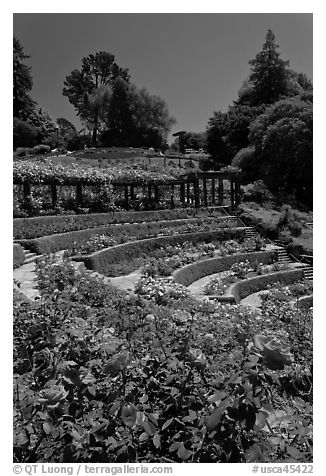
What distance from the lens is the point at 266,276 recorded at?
13.6 meters

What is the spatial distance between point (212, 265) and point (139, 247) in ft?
7.93

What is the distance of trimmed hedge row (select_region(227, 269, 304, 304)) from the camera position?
11.9 metres

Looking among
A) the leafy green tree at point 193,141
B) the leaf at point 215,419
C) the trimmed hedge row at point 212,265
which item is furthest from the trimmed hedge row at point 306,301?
the leafy green tree at point 193,141

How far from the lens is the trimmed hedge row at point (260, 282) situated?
11898mm

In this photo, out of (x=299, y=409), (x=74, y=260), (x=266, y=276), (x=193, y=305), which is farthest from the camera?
(x=266, y=276)

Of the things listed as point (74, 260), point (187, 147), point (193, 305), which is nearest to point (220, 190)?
point (74, 260)

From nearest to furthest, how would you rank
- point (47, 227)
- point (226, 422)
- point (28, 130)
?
point (226, 422) < point (47, 227) < point (28, 130)

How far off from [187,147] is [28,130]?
16616 mm

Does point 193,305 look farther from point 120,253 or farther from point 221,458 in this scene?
point 120,253

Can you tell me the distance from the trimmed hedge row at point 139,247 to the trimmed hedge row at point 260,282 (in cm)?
330

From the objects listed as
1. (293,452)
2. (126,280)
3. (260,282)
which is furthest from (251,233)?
(293,452)

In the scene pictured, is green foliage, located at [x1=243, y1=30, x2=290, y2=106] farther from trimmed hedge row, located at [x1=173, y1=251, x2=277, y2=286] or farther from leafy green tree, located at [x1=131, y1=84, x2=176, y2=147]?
trimmed hedge row, located at [x1=173, y1=251, x2=277, y2=286]

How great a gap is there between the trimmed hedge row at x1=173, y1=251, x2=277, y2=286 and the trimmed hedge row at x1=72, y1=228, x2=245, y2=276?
6.47ft

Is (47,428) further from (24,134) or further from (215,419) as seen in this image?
(24,134)
